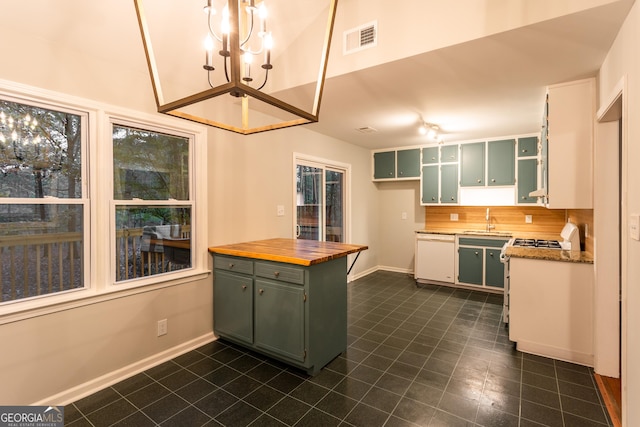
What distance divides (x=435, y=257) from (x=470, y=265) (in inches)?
20.6

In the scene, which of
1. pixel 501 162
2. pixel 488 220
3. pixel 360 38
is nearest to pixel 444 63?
pixel 360 38

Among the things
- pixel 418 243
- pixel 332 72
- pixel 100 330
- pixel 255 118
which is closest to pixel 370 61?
pixel 332 72

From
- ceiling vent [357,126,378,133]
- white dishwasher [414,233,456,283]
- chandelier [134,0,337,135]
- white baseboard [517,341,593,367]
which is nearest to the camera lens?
chandelier [134,0,337,135]

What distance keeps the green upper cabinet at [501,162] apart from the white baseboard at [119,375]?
14.9 feet

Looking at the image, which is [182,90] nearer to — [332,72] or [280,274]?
[332,72]

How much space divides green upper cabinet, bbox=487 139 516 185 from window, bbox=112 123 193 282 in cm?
433

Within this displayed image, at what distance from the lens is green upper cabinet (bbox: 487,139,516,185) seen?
182 inches

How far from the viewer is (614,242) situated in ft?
7.63

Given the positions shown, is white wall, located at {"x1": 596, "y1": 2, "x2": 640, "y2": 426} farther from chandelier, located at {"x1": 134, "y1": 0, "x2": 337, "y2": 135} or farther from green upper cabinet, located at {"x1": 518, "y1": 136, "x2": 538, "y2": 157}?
green upper cabinet, located at {"x1": 518, "y1": 136, "x2": 538, "y2": 157}

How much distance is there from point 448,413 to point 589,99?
9.07 feet

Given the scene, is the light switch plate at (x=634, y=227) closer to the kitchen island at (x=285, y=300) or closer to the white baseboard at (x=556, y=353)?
the white baseboard at (x=556, y=353)

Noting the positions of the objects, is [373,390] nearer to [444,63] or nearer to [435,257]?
[444,63]

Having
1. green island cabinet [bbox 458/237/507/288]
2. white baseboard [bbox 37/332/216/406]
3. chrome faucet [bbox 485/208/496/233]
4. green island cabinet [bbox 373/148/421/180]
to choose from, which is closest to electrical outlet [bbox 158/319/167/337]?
white baseboard [bbox 37/332/216/406]

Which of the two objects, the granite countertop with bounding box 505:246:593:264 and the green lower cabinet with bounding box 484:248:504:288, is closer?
the granite countertop with bounding box 505:246:593:264
